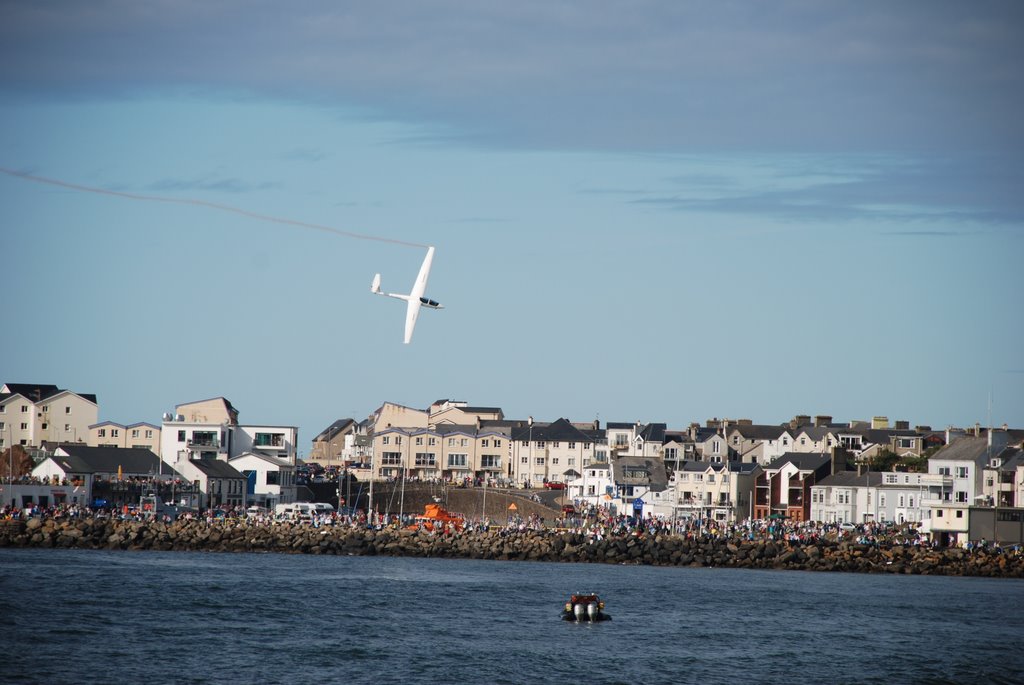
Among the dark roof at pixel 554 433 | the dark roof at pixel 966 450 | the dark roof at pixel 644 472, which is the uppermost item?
the dark roof at pixel 554 433

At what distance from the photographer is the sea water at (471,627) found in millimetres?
43031

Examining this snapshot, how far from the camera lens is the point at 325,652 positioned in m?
45.7

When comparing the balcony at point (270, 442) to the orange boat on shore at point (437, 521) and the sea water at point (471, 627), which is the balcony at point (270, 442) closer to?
the orange boat on shore at point (437, 521)

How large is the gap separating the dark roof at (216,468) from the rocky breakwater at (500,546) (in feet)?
51.3

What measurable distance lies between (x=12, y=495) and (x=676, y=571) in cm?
4159

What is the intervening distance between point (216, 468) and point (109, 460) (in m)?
8.43

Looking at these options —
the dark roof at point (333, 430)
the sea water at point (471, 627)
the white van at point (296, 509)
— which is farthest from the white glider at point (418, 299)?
the dark roof at point (333, 430)

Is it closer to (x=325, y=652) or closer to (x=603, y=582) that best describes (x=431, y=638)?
(x=325, y=652)

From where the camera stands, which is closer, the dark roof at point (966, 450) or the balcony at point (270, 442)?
the dark roof at point (966, 450)

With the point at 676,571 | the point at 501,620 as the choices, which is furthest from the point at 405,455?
the point at 501,620

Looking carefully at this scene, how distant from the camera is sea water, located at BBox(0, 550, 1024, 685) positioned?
43031 millimetres

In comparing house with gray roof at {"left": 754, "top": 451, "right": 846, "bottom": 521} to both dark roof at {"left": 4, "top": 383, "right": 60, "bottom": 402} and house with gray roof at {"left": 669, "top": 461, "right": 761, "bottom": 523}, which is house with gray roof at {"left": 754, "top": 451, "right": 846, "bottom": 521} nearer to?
house with gray roof at {"left": 669, "top": 461, "right": 761, "bottom": 523}

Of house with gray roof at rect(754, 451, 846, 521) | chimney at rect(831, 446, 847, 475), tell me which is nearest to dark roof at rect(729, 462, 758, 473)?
house with gray roof at rect(754, 451, 846, 521)

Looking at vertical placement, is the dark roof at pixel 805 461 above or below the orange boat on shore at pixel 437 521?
above
